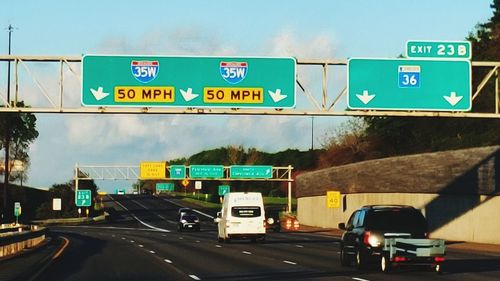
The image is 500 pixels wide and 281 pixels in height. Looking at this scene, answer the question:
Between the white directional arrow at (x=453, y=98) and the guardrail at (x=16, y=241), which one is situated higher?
the white directional arrow at (x=453, y=98)

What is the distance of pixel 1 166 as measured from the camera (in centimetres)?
13050

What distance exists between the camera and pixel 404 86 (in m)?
34.3

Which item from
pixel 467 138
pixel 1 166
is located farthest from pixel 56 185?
pixel 467 138

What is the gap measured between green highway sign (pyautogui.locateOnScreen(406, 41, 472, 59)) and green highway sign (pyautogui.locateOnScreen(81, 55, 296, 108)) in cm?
491

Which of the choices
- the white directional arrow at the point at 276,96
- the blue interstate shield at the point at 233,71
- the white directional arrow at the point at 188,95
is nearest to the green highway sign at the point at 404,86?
the white directional arrow at the point at 276,96

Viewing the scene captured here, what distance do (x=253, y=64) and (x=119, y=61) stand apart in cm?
490

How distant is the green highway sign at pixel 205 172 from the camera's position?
352ft

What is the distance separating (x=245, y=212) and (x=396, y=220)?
2154 centimetres

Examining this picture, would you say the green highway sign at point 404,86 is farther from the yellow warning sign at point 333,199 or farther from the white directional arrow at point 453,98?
the yellow warning sign at point 333,199

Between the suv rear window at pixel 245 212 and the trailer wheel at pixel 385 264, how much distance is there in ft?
70.7

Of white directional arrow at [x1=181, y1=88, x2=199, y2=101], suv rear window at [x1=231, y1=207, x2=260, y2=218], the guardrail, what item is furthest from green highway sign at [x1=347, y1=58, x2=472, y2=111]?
the guardrail

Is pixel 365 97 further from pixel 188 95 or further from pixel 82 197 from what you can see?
pixel 82 197

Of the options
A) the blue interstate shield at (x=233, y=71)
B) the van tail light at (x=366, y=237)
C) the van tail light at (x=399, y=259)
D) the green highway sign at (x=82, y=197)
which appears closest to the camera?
the van tail light at (x=399, y=259)

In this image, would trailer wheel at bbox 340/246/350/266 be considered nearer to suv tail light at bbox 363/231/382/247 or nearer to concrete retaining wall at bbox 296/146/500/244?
suv tail light at bbox 363/231/382/247
